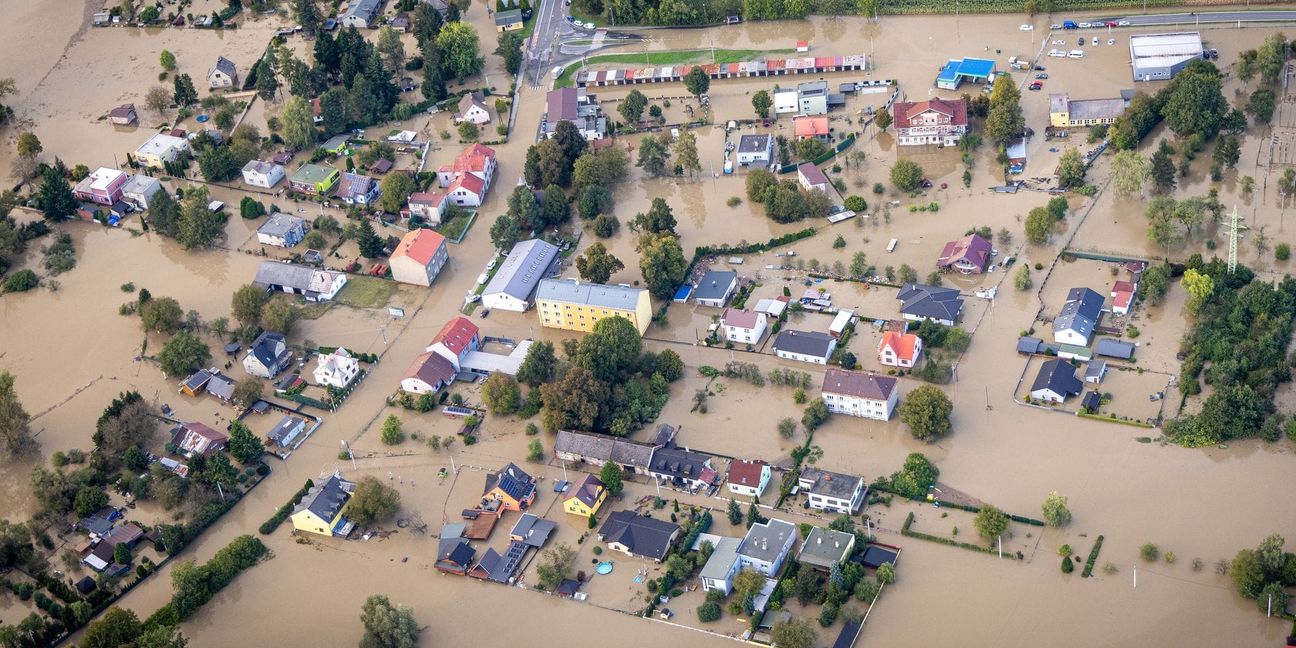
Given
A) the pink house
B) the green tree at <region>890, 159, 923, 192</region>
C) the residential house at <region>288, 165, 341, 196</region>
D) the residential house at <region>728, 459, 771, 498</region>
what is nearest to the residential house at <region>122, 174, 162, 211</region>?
the pink house

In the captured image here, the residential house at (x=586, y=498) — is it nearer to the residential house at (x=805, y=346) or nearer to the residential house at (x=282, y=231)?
the residential house at (x=805, y=346)

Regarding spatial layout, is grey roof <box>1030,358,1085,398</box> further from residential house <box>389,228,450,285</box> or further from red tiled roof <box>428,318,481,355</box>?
residential house <box>389,228,450,285</box>

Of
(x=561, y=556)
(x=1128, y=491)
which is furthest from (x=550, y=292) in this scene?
(x=1128, y=491)

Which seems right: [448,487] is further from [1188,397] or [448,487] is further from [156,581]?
[1188,397]

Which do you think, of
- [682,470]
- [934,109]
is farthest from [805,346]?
[934,109]

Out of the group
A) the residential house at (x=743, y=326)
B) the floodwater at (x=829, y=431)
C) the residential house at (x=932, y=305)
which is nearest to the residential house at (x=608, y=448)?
the floodwater at (x=829, y=431)
